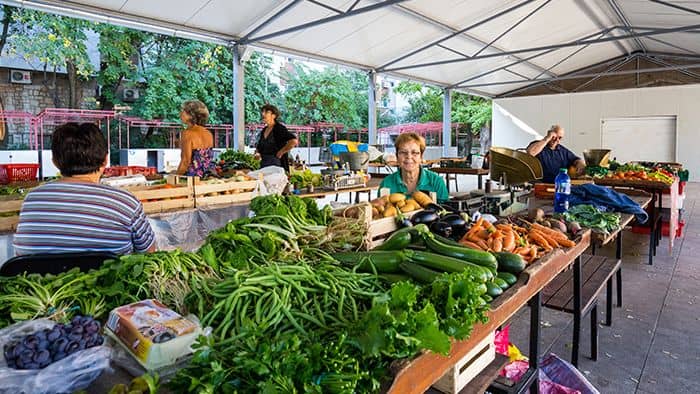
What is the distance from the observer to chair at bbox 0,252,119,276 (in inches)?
67.4

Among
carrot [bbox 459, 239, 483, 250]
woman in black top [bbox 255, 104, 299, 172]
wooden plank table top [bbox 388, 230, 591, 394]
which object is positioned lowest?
wooden plank table top [bbox 388, 230, 591, 394]

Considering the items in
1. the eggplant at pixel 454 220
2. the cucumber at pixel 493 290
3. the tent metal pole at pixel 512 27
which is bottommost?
the cucumber at pixel 493 290

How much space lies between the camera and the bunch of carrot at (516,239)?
1.93m

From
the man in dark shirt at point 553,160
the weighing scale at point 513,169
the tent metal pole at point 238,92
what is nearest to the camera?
the weighing scale at point 513,169

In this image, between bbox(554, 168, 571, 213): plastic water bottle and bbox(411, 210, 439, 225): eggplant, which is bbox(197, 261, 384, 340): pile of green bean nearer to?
bbox(411, 210, 439, 225): eggplant

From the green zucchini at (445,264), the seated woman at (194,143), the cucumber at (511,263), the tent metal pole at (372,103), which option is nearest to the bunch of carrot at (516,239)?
the cucumber at (511,263)

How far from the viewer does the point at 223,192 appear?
13.4 feet

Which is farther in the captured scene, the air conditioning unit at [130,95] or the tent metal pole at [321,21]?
the air conditioning unit at [130,95]

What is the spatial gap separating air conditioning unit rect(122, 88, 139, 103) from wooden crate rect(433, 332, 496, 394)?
55.1 ft

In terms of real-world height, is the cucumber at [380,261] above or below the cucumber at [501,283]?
above

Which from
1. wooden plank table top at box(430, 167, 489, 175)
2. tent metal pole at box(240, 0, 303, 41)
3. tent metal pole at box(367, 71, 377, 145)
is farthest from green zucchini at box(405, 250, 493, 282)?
tent metal pole at box(367, 71, 377, 145)

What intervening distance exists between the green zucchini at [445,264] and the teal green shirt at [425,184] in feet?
5.67

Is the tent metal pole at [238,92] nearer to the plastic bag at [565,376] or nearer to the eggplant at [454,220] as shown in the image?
the eggplant at [454,220]

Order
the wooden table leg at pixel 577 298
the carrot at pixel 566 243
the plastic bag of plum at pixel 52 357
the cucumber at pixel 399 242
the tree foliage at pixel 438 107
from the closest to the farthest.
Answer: the plastic bag of plum at pixel 52 357
the cucumber at pixel 399 242
the carrot at pixel 566 243
the wooden table leg at pixel 577 298
the tree foliage at pixel 438 107
